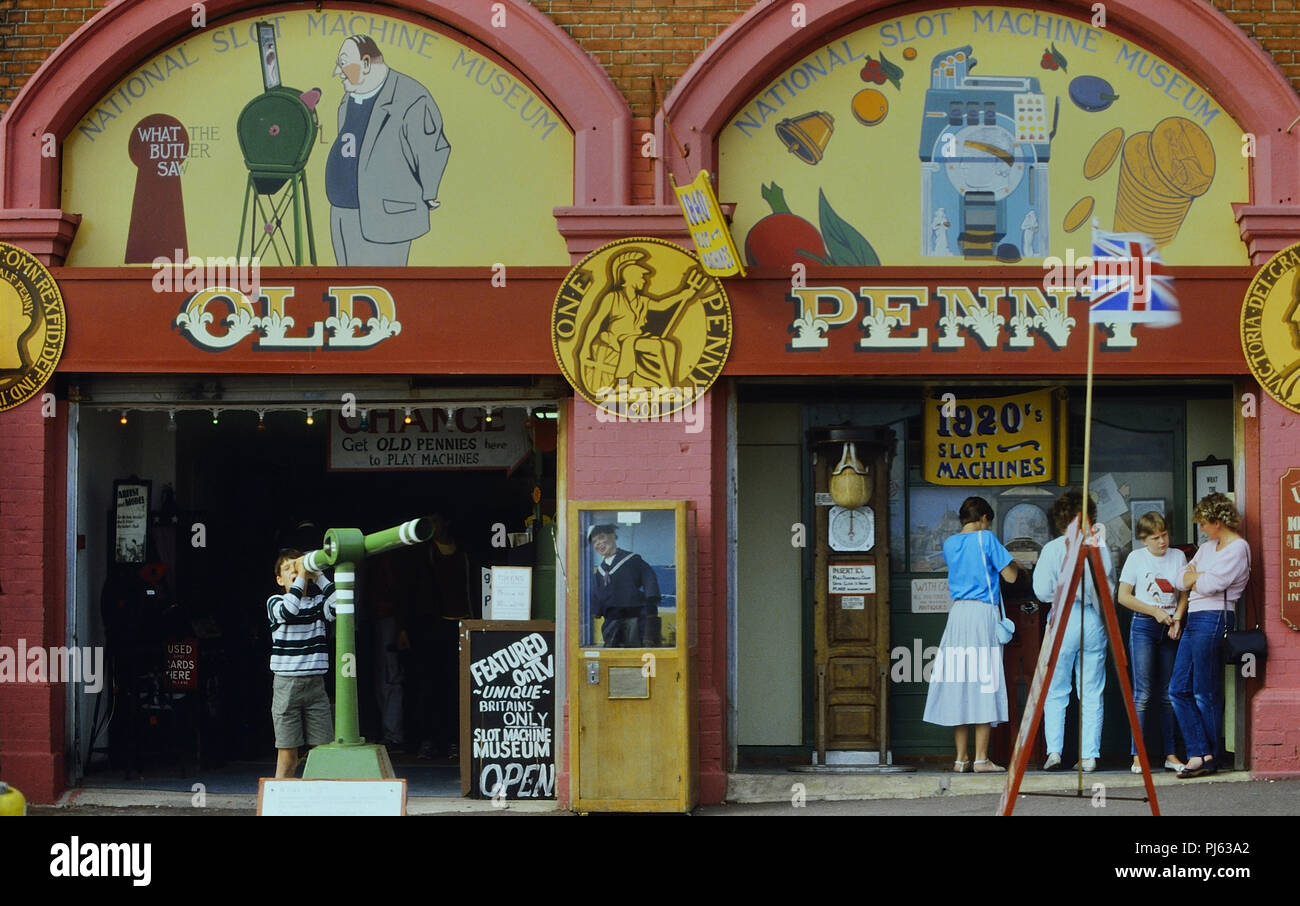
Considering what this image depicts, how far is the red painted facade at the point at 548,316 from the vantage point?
34.1 ft

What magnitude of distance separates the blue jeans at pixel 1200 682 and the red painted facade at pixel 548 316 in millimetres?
275

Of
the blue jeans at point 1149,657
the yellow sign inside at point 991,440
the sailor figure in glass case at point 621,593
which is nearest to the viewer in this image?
the sailor figure in glass case at point 621,593

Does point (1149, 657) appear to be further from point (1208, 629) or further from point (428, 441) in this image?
point (428, 441)

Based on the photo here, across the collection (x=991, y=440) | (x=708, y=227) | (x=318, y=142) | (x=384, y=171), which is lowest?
(x=991, y=440)

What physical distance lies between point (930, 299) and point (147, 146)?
552cm

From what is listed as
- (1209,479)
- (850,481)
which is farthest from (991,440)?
(1209,479)

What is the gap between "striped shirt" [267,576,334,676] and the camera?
10352 millimetres

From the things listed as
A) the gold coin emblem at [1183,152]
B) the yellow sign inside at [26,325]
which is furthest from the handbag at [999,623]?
the yellow sign inside at [26,325]

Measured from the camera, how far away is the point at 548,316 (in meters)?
10.5

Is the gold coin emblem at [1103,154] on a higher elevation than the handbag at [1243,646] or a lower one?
higher

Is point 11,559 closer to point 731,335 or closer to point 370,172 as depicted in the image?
point 370,172

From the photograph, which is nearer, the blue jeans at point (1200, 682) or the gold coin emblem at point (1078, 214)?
the blue jeans at point (1200, 682)

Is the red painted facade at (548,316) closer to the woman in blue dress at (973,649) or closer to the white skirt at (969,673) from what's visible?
the woman in blue dress at (973,649)

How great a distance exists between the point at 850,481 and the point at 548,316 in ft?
8.01
